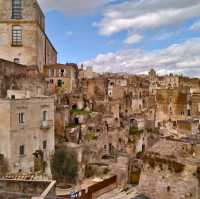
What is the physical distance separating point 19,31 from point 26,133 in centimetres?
1814

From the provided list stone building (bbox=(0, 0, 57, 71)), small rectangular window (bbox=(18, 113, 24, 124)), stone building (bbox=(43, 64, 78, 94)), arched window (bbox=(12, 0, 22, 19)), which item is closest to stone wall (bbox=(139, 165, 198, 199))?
small rectangular window (bbox=(18, 113, 24, 124))

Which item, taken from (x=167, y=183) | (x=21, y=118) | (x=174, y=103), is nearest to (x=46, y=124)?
(x=21, y=118)

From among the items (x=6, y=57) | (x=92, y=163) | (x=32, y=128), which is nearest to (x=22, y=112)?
(x=32, y=128)

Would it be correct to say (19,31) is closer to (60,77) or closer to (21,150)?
(60,77)

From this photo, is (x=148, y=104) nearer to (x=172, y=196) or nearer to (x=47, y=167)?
(x=47, y=167)

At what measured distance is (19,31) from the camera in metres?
44.8

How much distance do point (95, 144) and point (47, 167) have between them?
335 inches

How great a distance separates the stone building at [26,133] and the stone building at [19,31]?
12.6m

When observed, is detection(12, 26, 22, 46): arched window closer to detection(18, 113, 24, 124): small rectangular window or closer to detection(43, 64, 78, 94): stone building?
detection(43, 64, 78, 94): stone building

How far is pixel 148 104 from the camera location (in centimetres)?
6675

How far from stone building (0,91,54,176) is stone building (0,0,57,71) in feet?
41.3

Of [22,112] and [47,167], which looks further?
[47,167]

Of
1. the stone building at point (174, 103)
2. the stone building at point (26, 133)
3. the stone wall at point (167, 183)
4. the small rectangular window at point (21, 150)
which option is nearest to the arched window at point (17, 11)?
the stone building at point (26, 133)

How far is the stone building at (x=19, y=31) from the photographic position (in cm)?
4434
